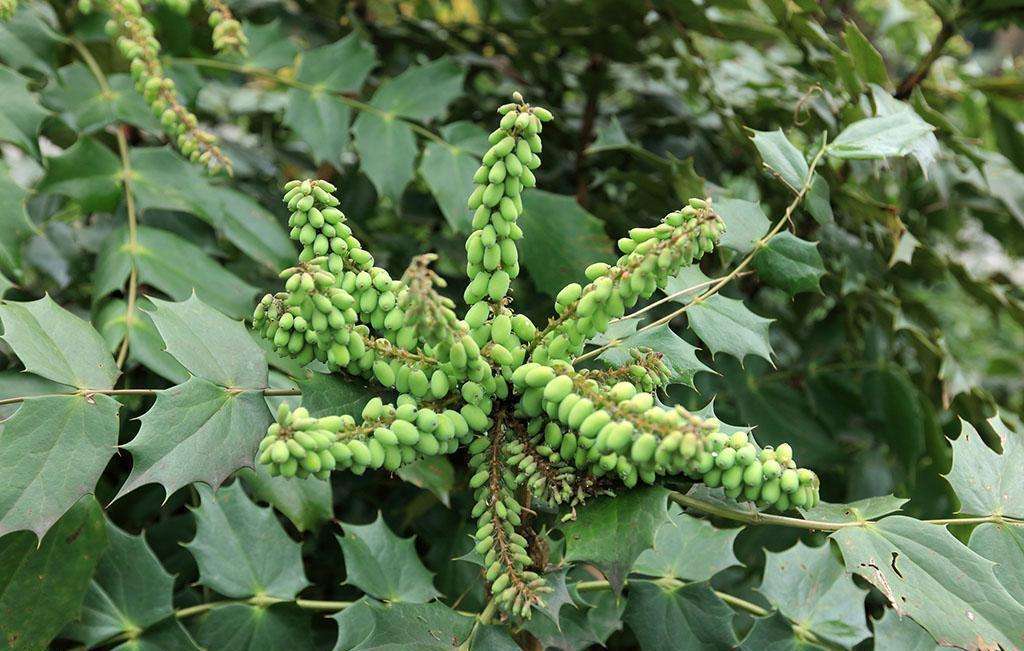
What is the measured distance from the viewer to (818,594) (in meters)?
1.16

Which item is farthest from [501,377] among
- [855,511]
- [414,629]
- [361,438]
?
[855,511]

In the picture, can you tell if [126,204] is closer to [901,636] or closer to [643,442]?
[643,442]

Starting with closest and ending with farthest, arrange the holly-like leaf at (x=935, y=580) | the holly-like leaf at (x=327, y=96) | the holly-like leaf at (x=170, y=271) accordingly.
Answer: the holly-like leaf at (x=935, y=580) < the holly-like leaf at (x=170, y=271) < the holly-like leaf at (x=327, y=96)

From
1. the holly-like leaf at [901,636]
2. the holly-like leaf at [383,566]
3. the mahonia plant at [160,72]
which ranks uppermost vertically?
the mahonia plant at [160,72]

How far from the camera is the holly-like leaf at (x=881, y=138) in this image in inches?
46.5

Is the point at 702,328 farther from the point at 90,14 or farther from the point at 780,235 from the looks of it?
the point at 90,14

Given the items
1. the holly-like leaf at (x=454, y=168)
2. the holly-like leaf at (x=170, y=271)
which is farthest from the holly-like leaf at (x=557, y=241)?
the holly-like leaf at (x=170, y=271)

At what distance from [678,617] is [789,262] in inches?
18.3

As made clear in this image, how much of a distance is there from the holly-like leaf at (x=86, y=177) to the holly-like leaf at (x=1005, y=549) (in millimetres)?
1277

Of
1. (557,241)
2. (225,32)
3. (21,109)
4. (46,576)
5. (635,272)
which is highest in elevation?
(635,272)

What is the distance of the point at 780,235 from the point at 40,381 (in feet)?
3.12

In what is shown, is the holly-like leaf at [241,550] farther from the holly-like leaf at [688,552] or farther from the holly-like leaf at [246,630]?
the holly-like leaf at [688,552]

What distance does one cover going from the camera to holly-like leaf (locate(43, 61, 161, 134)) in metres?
1.46

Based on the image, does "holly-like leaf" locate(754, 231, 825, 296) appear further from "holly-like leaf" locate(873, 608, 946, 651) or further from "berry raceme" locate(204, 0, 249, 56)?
"berry raceme" locate(204, 0, 249, 56)
